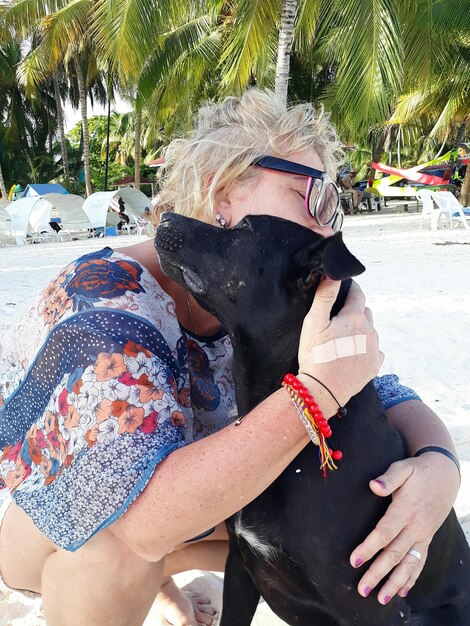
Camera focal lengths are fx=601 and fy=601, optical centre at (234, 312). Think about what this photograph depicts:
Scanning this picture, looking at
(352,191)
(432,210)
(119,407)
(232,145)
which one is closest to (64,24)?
(352,191)

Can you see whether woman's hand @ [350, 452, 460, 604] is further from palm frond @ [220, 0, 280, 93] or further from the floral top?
palm frond @ [220, 0, 280, 93]

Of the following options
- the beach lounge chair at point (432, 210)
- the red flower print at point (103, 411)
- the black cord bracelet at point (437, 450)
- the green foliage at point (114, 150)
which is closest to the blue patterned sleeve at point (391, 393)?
the black cord bracelet at point (437, 450)

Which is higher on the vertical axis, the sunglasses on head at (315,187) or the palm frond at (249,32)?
the palm frond at (249,32)

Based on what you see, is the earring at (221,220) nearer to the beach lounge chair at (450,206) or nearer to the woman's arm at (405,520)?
the woman's arm at (405,520)

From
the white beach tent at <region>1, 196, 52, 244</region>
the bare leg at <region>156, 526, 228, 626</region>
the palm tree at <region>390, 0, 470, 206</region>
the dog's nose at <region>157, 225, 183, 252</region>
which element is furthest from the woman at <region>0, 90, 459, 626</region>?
the white beach tent at <region>1, 196, 52, 244</region>

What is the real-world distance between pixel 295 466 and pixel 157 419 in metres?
0.37

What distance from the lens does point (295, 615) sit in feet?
5.12

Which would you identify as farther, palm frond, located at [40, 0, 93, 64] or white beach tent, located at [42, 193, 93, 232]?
white beach tent, located at [42, 193, 93, 232]

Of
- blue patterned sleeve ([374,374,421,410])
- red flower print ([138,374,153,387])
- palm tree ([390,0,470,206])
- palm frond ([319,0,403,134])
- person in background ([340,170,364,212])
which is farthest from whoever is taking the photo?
person in background ([340,170,364,212])

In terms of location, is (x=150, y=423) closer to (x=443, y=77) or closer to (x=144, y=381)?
(x=144, y=381)

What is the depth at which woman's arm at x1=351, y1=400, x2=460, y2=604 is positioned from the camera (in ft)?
4.54

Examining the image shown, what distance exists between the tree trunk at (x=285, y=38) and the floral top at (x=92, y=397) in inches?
349

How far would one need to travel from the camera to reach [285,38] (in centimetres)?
984

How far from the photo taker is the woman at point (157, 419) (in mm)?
1270
